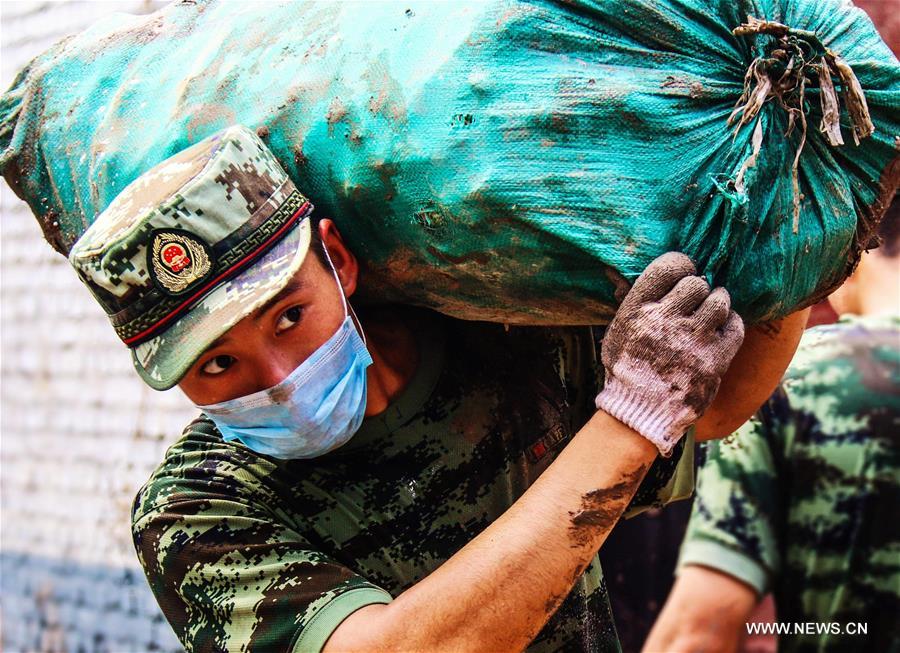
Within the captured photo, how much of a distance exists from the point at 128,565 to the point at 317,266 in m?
3.86

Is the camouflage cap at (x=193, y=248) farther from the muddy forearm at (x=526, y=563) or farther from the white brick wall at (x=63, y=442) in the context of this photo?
the white brick wall at (x=63, y=442)

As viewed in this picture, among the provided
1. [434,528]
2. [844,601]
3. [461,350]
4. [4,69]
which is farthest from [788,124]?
[4,69]

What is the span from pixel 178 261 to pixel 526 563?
0.72 metres

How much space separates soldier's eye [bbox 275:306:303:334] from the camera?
1.77 meters

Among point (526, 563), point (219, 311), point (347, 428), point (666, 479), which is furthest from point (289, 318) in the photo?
point (666, 479)

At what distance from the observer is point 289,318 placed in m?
1.78

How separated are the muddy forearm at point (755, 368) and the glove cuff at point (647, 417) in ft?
1.58

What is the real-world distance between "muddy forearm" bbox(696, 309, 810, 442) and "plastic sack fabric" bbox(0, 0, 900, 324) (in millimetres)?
267

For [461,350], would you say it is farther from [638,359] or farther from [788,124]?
[788,124]

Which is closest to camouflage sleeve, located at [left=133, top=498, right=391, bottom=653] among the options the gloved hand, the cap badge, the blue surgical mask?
the blue surgical mask

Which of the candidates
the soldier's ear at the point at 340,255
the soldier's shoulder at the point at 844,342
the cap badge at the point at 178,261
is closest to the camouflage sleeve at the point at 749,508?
the soldier's shoulder at the point at 844,342

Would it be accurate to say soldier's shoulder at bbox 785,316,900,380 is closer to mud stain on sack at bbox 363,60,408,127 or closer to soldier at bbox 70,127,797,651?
soldier at bbox 70,127,797,651

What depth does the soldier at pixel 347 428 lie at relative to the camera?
5.45 feet

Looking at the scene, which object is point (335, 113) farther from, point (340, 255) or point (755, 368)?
point (755, 368)
